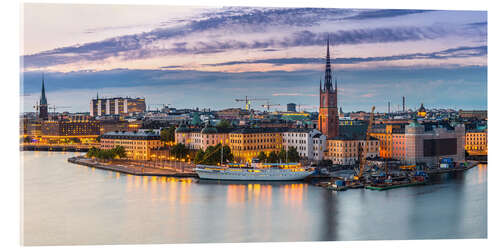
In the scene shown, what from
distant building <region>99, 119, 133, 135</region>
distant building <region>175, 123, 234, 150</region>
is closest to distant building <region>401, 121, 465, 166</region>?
distant building <region>175, 123, 234, 150</region>

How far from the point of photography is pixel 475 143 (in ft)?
54.6

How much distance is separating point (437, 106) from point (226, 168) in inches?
178

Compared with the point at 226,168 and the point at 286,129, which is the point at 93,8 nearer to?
the point at 226,168

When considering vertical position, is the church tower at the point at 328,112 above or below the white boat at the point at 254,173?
above

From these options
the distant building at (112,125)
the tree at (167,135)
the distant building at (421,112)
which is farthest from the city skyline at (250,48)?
the distant building at (112,125)

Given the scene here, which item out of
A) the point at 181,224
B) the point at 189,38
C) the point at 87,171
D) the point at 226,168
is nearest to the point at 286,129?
the point at 226,168

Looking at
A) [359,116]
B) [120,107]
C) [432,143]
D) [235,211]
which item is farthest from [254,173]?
[120,107]

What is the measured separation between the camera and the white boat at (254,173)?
47.8ft

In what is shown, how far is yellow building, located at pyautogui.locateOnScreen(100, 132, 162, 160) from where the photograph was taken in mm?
19688

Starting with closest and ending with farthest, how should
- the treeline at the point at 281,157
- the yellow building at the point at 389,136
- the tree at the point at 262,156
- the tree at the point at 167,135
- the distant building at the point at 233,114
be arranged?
the treeline at the point at 281,157, the tree at the point at 262,156, the yellow building at the point at 389,136, the tree at the point at 167,135, the distant building at the point at 233,114

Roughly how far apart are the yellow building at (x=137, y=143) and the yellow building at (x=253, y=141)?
8.93ft

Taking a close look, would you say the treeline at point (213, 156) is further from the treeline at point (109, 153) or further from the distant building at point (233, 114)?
the distant building at point (233, 114)

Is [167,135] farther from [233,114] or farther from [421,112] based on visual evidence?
[421,112]
